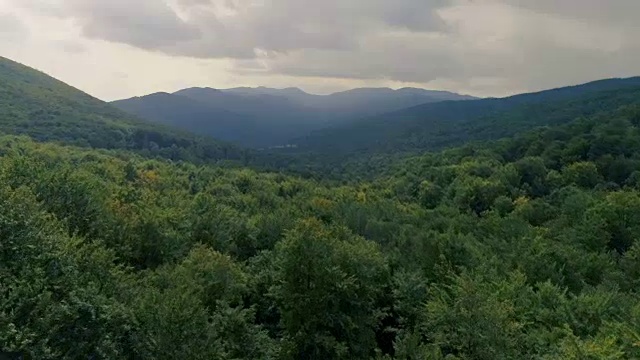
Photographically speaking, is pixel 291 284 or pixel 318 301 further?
pixel 291 284

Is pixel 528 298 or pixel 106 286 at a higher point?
pixel 106 286

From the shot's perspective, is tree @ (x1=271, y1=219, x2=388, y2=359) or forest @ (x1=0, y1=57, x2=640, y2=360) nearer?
forest @ (x1=0, y1=57, x2=640, y2=360)

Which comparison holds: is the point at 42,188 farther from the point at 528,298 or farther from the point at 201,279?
the point at 528,298

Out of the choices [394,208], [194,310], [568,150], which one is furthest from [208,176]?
[194,310]

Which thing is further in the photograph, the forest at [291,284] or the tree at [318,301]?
the tree at [318,301]

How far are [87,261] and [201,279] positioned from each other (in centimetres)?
661

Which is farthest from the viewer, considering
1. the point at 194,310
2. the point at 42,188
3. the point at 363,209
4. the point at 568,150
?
the point at 568,150

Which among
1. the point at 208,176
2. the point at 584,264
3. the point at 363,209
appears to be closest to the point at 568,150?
the point at 363,209

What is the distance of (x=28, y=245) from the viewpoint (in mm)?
23453

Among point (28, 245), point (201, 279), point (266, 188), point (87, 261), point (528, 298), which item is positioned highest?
point (28, 245)

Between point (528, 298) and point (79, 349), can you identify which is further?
point (528, 298)

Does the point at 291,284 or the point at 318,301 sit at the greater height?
the point at 291,284

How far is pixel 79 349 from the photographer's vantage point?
816 inches

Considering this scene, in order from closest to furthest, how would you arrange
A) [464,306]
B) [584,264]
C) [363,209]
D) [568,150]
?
[464,306]
[584,264]
[363,209]
[568,150]
